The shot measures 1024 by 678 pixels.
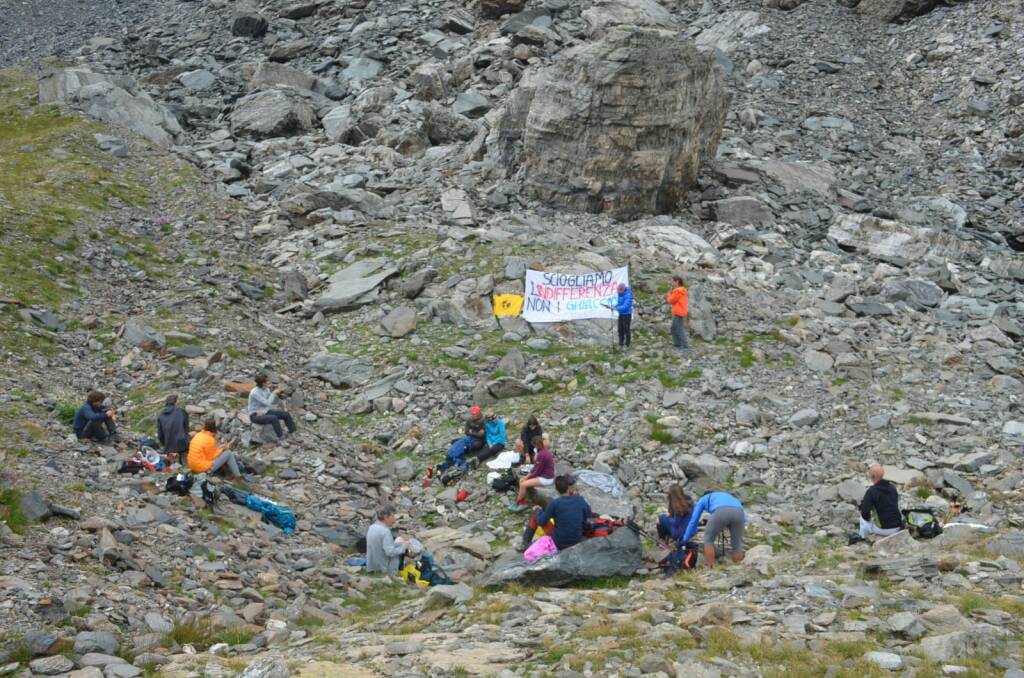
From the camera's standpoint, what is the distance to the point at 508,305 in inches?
947

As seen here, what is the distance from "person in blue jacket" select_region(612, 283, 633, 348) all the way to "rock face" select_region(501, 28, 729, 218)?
25.5 ft

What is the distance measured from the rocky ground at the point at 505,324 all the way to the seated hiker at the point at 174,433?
774mm

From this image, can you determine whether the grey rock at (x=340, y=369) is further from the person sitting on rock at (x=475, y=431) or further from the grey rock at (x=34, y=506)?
the grey rock at (x=34, y=506)

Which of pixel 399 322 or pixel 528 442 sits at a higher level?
pixel 399 322

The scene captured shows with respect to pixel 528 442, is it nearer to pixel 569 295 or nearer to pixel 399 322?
pixel 569 295

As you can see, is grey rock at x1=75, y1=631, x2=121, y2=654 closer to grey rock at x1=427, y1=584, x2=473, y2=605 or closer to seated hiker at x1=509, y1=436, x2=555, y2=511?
grey rock at x1=427, y1=584, x2=473, y2=605

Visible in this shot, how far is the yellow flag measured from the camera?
2391 cm

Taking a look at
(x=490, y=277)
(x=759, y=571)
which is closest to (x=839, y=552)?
(x=759, y=571)

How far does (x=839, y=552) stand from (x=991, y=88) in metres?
30.9

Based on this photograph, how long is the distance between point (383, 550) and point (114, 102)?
29.0 m

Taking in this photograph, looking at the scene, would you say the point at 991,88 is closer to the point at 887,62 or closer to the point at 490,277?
the point at 887,62

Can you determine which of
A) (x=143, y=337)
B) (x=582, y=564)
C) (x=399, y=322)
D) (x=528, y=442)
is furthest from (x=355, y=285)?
(x=582, y=564)

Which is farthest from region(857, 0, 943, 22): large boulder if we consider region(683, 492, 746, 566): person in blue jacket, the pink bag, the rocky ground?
the pink bag

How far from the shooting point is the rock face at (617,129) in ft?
97.0
